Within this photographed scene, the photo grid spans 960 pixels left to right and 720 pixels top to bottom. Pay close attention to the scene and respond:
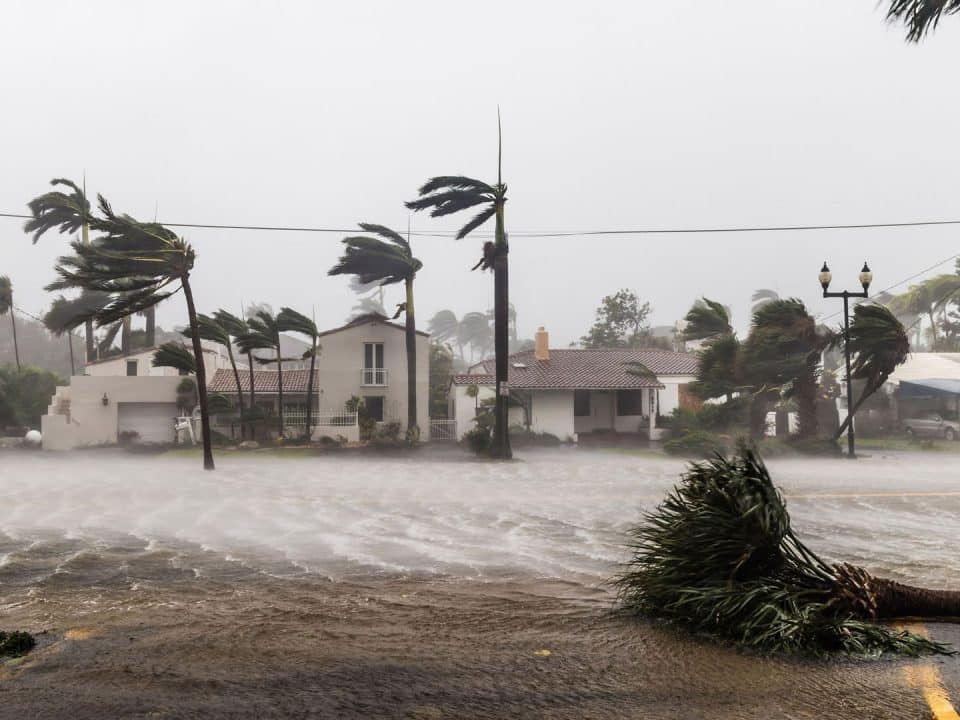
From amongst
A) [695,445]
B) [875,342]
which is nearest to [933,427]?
[875,342]

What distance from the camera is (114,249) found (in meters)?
21.1

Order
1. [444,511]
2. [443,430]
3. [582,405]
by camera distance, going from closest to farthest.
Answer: [444,511], [582,405], [443,430]

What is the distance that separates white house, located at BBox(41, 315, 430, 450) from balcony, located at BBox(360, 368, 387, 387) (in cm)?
5

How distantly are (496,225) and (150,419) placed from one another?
18752 mm

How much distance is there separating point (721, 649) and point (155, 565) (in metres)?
6.47

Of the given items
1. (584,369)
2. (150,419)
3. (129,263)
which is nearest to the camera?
(129,263)

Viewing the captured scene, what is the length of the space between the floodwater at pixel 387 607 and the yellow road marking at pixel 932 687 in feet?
0.35

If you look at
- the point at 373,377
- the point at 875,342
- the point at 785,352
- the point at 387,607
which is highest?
the point at 875,342

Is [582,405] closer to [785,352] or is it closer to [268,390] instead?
[785,352]

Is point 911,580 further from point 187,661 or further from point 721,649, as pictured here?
point 187,661

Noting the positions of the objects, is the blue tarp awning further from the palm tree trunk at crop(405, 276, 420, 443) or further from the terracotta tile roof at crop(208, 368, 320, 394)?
the terracotta tile roof at crop(208, 368, 320, 394)

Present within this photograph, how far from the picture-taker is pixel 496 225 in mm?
28016

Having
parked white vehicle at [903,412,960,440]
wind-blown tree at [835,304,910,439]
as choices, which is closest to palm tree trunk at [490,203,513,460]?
wind-blown tree at [835,304,910,439]

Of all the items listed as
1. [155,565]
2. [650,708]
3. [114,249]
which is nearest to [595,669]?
[650,708]
